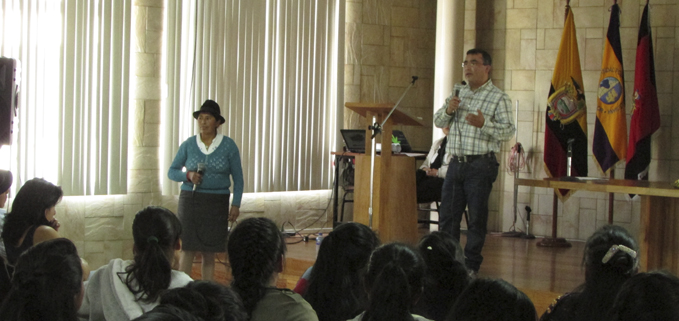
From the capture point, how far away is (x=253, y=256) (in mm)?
2377

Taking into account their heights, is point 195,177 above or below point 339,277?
above

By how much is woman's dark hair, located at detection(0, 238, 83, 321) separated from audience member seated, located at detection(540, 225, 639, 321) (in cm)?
142

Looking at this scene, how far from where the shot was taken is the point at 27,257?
2.01 meters

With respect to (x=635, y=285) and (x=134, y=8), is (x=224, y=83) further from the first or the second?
(x=635, y=285)

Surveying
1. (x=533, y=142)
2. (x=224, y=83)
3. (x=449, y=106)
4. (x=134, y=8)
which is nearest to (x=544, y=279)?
(x=449, y=106)

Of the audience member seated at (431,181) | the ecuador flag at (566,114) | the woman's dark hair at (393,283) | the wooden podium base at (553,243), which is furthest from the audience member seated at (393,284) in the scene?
the ecuador flag at (566,114)

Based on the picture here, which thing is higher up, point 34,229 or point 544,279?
point 34,229

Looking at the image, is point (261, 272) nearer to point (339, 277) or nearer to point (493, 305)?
point (339, 277)

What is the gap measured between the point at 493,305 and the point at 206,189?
348 cm

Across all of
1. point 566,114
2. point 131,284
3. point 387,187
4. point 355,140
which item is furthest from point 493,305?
point 566,114

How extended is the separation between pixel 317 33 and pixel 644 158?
353 cm

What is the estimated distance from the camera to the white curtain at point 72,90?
5922 mm

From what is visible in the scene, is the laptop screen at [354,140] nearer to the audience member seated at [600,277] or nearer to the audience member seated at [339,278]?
the audience member seated at [339,278]

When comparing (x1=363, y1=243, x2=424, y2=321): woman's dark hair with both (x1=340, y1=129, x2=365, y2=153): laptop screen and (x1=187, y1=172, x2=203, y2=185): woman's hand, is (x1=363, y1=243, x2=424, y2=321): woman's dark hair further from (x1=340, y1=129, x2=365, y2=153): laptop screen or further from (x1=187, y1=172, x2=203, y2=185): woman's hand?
(x1=340, y1=129, x2=365, y2=153): laptop screen
